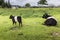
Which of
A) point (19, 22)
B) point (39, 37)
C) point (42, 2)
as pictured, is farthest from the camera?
point (42, 2)

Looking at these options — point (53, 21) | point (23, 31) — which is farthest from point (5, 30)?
point (53, 21)

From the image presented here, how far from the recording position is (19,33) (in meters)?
20.6

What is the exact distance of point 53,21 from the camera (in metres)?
25.1

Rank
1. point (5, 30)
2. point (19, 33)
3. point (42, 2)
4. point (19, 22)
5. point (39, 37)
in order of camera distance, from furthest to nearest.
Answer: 1. point (42, 2)
2. point (19, 22)
3. point (5, 30)
4. point (19, 33)
5. point (39, 37)

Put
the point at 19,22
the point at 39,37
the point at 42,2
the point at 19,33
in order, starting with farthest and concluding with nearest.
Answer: the point at 42,2 → the point at 19,22 → the point at 19,33 → the point at 39,37

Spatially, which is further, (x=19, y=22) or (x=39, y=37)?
(x=19, y=22)

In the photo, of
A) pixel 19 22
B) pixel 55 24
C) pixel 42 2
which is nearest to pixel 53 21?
pixel 55 24

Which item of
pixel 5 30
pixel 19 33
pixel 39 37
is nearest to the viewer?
pixel 39 37

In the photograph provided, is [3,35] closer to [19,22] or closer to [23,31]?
[23,31]

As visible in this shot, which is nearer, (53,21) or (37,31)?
(37,31)

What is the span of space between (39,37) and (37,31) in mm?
2096

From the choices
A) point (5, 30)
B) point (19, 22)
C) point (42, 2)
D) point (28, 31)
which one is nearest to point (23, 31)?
point (28, 31)

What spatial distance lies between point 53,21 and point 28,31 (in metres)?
4.59

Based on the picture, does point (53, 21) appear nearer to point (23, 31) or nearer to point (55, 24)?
point (55, 24)
